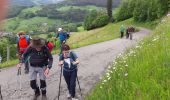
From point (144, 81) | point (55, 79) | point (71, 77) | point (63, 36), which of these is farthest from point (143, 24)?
point (144, 81)

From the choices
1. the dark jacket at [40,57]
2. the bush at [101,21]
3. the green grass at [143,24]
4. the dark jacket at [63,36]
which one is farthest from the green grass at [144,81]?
the bush at [101,21]

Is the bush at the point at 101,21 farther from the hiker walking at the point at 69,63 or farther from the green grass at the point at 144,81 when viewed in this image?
the green grass at the point at 144,81

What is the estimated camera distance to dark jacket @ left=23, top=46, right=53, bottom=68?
35.3 ft

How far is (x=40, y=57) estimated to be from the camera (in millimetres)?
10812

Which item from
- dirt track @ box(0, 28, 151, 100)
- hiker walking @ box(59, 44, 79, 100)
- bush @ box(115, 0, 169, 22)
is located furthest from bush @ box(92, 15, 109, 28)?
hiker walking @ box(59, 44, 79, 100)

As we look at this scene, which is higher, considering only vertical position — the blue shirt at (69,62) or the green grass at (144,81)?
the green grass at (144,81)

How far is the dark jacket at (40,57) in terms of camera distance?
10.8m

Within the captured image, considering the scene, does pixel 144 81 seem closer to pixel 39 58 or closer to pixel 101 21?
pixel 39 58

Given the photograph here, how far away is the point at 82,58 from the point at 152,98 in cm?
1523

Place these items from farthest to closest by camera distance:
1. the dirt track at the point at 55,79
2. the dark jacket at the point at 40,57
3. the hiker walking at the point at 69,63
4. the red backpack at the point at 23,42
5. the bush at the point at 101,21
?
the bush at the point at 101,21, the red backpack at the point at 23,42, the dirt track at the point at 55,79, the dark jacket at the point at 40,57, the hiker walking at the point at 69,63

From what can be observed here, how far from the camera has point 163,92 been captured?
225 inches

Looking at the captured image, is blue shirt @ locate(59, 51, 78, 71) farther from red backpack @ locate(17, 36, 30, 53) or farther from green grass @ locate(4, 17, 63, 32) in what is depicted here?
green grass @ locate(4, 17, 63, 32)

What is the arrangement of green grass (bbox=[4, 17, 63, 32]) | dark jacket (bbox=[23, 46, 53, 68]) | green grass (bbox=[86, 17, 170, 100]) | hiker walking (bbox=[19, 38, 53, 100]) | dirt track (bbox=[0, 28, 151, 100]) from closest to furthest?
green grass (bbox=[86, 17, 170, 100]) < hiker walking (bbox=[19, 38, 53, 100]) < dark jacket (bbox=[23, 46, 53, 68]) < dirt track (bbox=[0, 28, 151, 100]) < green grass (bbox=[4, 17, 63, 32])

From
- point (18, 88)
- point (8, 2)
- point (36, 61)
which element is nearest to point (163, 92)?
point (8, 2)
